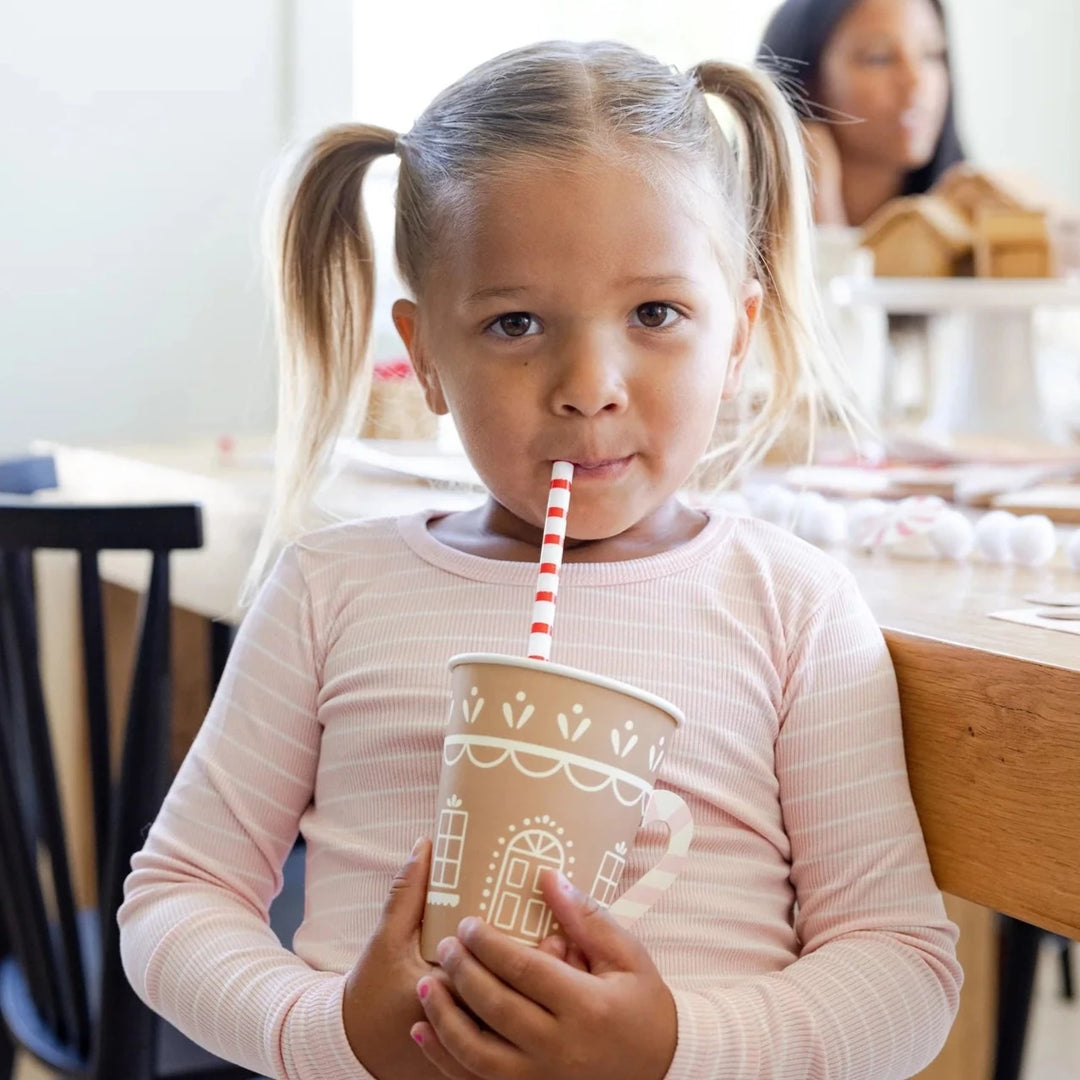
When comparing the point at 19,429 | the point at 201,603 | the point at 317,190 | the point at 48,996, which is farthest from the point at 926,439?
the point at 19,429

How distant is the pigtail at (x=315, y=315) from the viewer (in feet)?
3.27

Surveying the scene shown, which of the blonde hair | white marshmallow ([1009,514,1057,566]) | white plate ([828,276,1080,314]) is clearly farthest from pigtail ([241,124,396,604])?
white plate ([828,276,1080,314])

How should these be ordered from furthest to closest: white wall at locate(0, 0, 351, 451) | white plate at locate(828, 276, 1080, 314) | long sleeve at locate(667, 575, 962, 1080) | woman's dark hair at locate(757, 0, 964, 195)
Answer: woman's dark hair at locate(757, 0, 964, 195) < white wall at locate(0, 0, 351, 451) < white plate at locate(828, 276, 1080, 314) < long sleeve at locate(667, 575, 962, 1080)

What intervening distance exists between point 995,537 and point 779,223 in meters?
0.26

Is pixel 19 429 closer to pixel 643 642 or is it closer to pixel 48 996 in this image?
pixel 48 996

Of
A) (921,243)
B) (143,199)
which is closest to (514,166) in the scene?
(921,243)

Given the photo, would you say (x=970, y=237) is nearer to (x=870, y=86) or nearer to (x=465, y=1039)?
(x=870, y=86)

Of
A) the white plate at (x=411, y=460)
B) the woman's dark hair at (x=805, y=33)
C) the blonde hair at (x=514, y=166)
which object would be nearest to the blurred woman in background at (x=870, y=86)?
the woman's dark hair at (x=805, y=33)

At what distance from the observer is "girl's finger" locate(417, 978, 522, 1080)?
648mm

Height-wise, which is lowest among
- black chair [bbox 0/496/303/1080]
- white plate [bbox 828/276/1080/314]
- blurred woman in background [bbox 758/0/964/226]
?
black chair [bbox 0/496/303/1080]

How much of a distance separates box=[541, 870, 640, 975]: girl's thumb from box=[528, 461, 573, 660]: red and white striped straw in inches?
3.8

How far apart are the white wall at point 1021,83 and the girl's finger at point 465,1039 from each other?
12.4 ft

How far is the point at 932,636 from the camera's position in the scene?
2.60 feet

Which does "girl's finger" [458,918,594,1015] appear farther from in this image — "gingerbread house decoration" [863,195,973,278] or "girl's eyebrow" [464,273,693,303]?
"gingerbread house decoration" [863,195,973,278]
